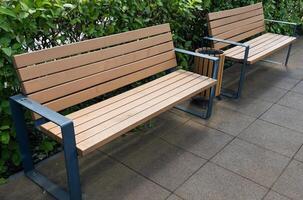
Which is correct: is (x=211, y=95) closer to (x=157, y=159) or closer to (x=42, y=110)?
(x=157, y=159)

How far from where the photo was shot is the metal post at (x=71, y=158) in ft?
6.39

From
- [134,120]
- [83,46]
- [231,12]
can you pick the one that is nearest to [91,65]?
[83,46]

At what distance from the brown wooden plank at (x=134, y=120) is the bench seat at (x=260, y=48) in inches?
36.8

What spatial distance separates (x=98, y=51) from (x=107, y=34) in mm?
384

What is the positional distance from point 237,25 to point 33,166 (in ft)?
11.0

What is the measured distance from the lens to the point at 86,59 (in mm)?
2564

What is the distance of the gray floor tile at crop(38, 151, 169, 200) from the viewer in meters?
2.42

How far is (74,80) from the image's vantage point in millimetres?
2494

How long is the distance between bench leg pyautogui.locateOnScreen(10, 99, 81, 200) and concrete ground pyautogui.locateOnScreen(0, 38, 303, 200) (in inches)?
2.5

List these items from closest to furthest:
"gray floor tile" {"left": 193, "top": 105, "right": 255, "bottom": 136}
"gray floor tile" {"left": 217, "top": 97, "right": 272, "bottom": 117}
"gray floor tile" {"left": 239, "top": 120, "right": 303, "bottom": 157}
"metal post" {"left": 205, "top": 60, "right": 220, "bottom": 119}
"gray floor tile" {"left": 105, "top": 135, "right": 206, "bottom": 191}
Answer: "gray floor tile" {"left": 105, "top": 135, "right": 206, "bottom": 191} < "gray floor tile" {"left": 239, "top": 120, "right": 303, "bottom": 157} < "metal post" {"left": 205, "top": 60, "right": 220, "bottom": 119} < "gray floor tile" {"left": 193, "top": 105, "right": 255, "bottom": 136} < "gray floor tile" {"left": 217, "top": 97, "right": 272, "bottom": 117}

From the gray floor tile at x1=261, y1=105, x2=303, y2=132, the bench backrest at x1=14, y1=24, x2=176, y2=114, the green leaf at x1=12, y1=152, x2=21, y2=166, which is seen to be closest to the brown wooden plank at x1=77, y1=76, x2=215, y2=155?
the bench backrest at x1=14, y1=24, x2=176, y2=114

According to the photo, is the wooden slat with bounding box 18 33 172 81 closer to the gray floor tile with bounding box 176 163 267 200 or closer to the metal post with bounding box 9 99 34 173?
the metal post with bounding box 9 99 34 173

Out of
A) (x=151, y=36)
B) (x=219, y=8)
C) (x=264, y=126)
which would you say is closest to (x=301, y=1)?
(x=219, y=8)

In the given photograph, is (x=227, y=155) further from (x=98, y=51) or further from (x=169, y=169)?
(x=98, y=51)
